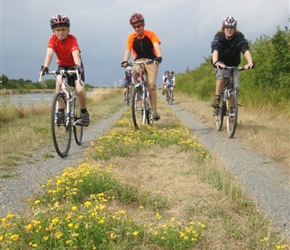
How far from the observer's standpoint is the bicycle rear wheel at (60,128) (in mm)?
5727

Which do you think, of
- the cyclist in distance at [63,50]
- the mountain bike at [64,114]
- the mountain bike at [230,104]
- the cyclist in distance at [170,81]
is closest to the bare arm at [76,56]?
the cyclist in distance at [63,50]

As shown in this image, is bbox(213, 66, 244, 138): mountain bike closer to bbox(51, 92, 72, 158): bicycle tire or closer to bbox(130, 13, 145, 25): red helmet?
bbox(130, 13, 145, 25): red helmet

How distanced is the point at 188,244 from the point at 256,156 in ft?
12.7

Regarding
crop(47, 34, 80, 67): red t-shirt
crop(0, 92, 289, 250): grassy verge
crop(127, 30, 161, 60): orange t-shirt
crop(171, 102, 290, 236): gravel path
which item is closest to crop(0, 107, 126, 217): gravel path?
crop(0, 92, 289, 250): grassy verge

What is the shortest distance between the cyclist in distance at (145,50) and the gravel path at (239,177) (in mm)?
1771

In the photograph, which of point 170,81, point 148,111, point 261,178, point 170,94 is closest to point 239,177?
point 261,178

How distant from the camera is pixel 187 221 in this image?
113 inches

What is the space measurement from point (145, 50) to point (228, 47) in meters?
1.82

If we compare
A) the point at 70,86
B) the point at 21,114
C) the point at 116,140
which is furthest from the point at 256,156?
the point at 21,114

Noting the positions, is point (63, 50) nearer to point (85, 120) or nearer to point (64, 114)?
point (64, 114)

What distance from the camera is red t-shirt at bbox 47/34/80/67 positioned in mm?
6336

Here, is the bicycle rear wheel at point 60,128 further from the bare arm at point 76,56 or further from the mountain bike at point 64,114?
the bare arm at point 76,56

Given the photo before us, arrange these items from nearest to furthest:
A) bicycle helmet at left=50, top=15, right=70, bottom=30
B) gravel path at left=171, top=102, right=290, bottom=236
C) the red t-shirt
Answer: gravel path at left=171, top=102, right=290, bottom=236
bicycle helmet at left=50, top=15, right=70, bottom=30
the red t-shirt

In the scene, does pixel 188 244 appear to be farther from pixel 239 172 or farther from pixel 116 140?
pixel 116 140
